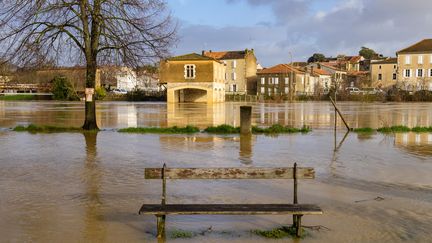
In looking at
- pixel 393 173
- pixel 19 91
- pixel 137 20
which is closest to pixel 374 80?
pixel 19 91

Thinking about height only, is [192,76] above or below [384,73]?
below

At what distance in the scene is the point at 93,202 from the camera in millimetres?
7586

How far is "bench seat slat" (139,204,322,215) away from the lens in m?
5.57

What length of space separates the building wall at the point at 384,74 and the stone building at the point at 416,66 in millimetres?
3070

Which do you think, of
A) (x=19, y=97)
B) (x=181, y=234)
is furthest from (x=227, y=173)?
(x=19, y=97)

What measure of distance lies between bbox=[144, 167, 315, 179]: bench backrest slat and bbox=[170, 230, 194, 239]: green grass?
0.73 meters

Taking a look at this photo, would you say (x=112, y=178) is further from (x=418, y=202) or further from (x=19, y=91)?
(x=19, y=91)

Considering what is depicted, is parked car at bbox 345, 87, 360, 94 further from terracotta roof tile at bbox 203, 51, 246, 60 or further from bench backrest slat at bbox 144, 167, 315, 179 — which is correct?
bench backrest slat at bbox 144, 167, 315, 179

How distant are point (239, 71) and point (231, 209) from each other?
87593mm

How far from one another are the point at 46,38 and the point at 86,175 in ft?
33.5

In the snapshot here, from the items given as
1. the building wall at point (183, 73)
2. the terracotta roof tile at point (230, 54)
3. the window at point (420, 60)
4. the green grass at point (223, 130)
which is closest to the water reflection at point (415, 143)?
the green grass at point (223, 130)

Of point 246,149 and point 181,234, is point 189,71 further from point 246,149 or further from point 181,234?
point 181,234

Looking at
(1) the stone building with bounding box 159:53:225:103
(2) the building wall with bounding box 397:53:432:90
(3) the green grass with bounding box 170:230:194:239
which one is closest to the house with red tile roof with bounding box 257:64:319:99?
(2) the building wall with bounding box 397:53:432:90

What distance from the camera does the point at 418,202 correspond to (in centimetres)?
771
